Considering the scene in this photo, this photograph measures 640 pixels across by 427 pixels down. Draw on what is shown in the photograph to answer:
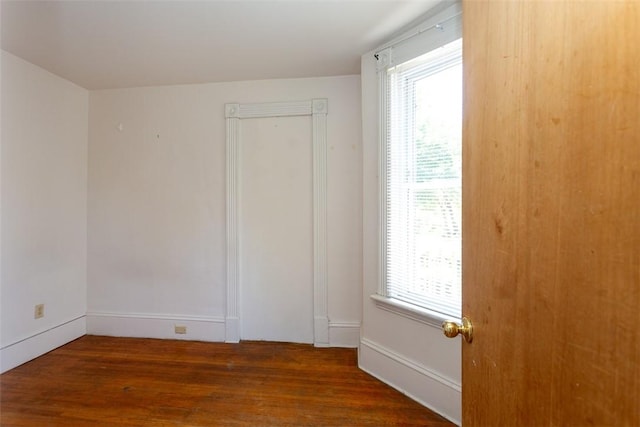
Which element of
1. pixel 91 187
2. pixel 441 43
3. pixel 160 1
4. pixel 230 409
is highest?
pixel 160 1

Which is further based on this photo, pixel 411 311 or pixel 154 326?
pixel 154 326

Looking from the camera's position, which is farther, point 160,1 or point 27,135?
point 27,135

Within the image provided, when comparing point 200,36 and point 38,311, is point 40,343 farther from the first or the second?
point 200,36

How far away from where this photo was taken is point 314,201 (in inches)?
100

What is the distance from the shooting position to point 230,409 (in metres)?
1.74

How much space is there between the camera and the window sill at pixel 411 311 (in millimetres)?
1714

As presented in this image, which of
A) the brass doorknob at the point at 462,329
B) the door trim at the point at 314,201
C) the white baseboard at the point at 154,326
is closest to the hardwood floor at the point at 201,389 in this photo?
the white baseboard at the point at 154,326

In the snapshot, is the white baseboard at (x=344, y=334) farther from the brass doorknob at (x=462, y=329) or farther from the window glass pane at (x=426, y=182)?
the brass doorknob at (x=462, y=329)

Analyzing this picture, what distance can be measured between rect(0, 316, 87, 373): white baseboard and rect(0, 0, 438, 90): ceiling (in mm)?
2243

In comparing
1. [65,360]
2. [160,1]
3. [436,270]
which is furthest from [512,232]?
[65,360]

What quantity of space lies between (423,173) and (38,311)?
3.27m

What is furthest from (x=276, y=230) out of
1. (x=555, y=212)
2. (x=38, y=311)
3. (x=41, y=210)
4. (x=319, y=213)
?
(x=555, y=212)

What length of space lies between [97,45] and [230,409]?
2.64 m

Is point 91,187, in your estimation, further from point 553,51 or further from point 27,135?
point 553,51
